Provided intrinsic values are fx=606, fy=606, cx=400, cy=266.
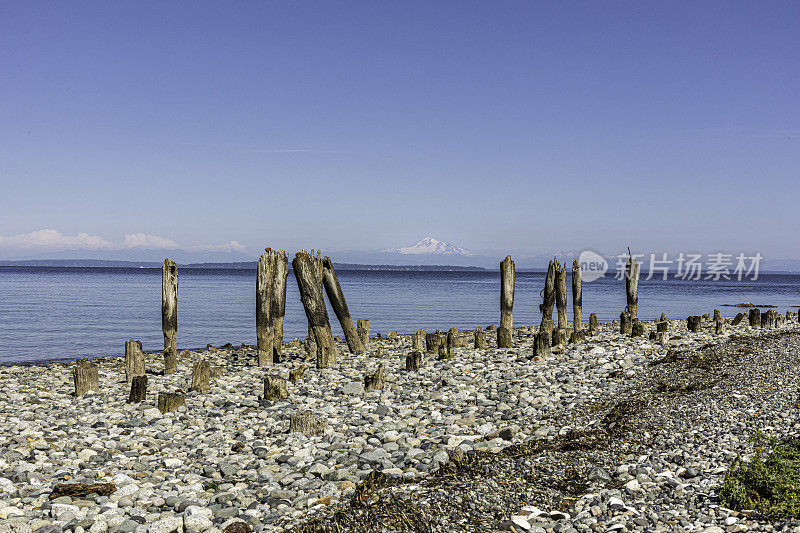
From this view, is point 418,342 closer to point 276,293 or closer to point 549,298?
point 276,293

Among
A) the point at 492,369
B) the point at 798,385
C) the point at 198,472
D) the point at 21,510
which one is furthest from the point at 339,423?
the point at 798,385

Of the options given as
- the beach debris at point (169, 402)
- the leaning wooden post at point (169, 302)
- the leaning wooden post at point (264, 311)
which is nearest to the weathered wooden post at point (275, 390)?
the beach debris at point (169, 402)

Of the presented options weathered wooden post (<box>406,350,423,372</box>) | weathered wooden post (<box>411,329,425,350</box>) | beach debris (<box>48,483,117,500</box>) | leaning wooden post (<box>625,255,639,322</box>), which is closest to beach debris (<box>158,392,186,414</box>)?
beach debris (<box>48,483,117,500</box>)

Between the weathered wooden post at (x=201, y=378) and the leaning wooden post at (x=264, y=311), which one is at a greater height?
the leaning wooden post at (x=264, y=311)

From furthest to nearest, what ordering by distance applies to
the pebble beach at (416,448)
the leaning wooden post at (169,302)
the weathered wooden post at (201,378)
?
the leaning wooden post at (169,302) → the weathered wooden post at (201,378) → the pebble beach at (416,448)

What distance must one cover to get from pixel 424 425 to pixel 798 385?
6.90 m

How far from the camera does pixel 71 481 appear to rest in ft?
26.3

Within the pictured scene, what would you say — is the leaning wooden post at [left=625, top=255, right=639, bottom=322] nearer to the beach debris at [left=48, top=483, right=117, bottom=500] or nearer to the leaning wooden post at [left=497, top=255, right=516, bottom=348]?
the leaning wooden post at [left=497, top=255, right=516, bottom=348]

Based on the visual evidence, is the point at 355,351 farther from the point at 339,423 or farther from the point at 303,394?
the point at 339,423

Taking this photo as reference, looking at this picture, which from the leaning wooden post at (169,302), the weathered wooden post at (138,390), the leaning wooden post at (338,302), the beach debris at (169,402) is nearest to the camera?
the beach debris at (169,402)

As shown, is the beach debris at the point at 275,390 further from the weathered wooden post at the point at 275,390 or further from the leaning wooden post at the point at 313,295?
the leaning wooden post at the point at 313,295

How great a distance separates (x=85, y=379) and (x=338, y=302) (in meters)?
7.53

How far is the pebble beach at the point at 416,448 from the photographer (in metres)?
→ 6.32

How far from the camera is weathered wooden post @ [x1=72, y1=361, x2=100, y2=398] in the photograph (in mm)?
13828
